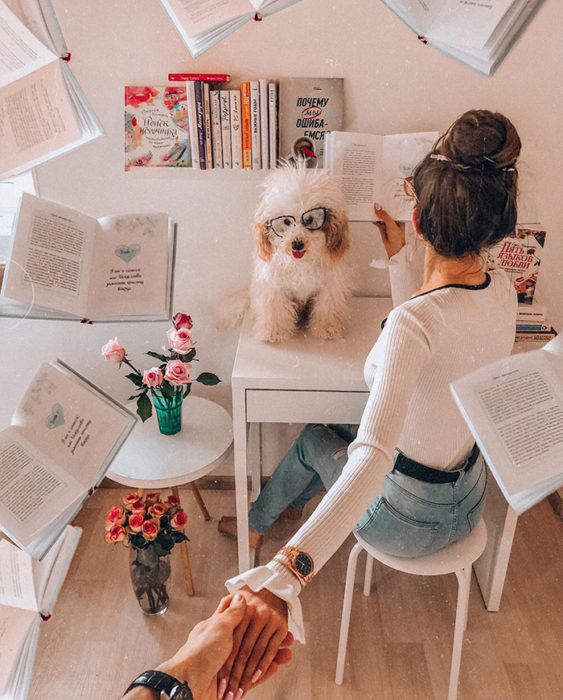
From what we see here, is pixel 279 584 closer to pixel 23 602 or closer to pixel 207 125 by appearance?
pixel 23 602

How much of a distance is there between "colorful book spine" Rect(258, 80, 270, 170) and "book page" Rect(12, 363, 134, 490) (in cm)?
71

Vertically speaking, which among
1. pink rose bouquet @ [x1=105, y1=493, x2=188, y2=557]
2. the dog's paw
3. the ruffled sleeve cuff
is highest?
the dog's paw

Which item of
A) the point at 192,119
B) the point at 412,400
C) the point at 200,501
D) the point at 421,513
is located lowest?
the point at 200,501

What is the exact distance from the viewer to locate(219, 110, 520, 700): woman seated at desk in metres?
0.98

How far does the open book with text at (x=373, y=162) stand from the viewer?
5.08ft

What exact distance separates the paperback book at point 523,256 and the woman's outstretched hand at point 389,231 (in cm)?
23

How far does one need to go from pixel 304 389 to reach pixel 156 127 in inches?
30.0

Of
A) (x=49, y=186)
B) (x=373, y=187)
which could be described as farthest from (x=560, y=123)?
(x=49, y=186)

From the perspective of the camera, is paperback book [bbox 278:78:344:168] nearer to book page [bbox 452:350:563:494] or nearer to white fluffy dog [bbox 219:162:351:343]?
white fluffy dog [bbox 219:162:351:343]

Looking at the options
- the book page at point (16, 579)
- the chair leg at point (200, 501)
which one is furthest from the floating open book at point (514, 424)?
the book page at point (16, 579)

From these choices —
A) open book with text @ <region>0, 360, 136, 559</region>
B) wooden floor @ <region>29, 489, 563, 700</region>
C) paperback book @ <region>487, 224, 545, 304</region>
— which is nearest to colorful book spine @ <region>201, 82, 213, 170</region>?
open book with text @ <region>0, 360, 136, 559</region>

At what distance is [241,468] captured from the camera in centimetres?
150

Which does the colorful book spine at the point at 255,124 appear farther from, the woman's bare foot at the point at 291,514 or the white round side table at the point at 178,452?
the woman's bare foot at the point at 291,514

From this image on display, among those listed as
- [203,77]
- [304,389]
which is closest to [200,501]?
[304,389]
